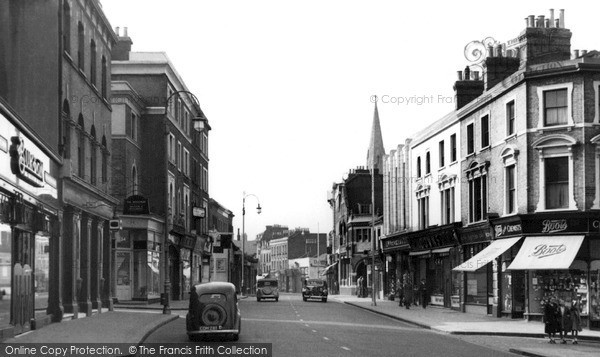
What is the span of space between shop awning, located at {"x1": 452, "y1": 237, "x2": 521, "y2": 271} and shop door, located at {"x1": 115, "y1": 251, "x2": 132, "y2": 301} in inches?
766

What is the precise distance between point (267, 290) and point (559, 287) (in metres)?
35.0

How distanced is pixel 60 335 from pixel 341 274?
79131mm

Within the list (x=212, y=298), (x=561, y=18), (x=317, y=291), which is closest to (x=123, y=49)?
(x=317, y=291)

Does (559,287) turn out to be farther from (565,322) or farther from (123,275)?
(123,275)

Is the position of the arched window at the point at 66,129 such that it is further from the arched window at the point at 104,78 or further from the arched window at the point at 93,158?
the arched window at the point at 104,78

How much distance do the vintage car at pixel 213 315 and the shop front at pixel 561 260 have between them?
14.2 m

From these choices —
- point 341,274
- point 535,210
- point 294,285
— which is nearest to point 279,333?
point 535,210

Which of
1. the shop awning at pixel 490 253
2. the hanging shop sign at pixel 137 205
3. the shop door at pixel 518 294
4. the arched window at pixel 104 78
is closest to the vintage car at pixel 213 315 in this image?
the shop awning at pixel 490 253

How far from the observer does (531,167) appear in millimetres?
36594

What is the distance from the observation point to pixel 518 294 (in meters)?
38.2

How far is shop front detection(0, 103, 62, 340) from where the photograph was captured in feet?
72.2

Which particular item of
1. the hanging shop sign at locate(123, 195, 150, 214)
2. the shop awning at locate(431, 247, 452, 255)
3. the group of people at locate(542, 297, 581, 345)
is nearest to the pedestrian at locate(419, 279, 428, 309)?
the shop awning at locate(431, 247, 452, 255)

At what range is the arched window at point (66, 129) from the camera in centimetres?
3114

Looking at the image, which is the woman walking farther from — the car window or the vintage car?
the car window
